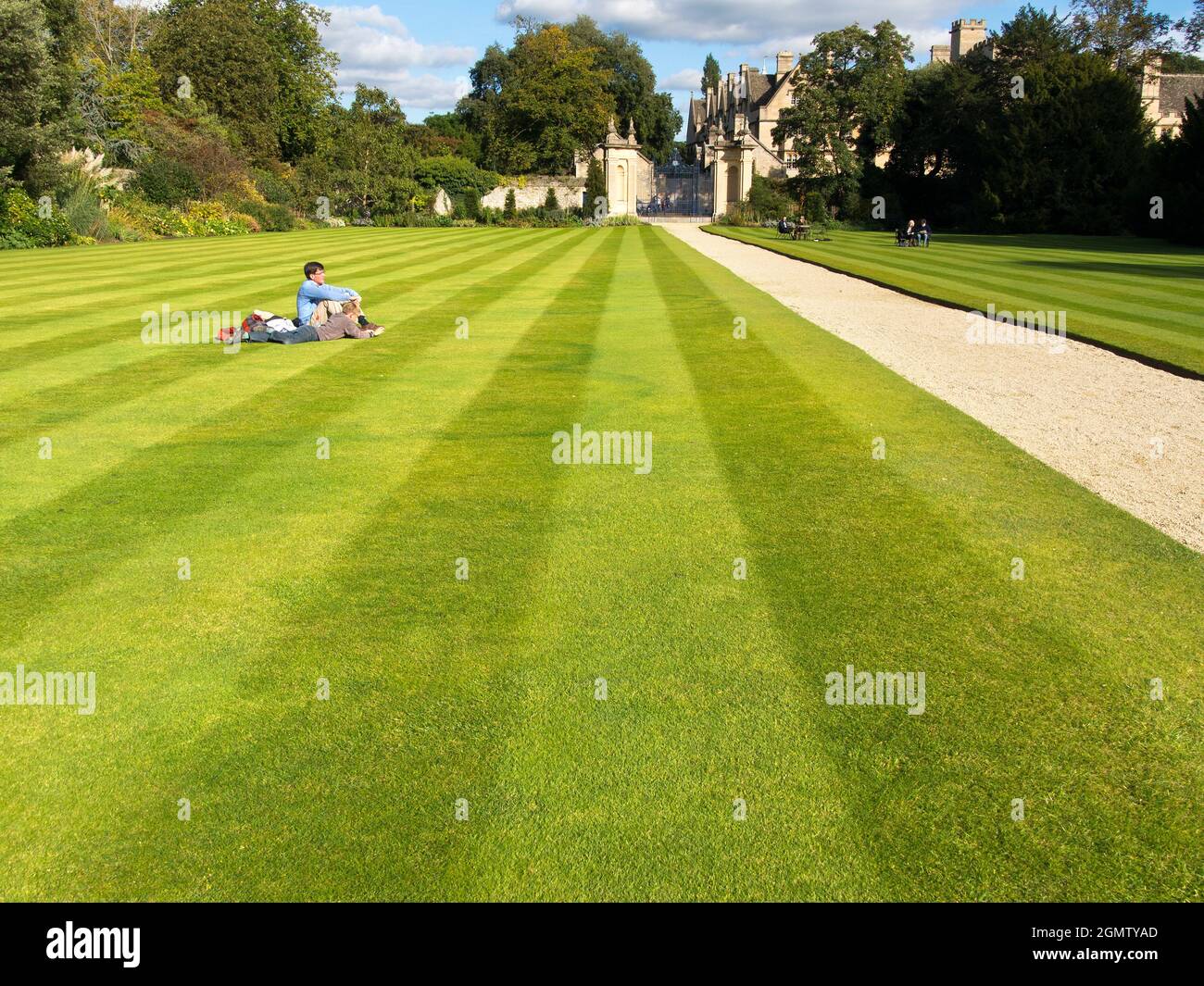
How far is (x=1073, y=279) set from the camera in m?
25.5

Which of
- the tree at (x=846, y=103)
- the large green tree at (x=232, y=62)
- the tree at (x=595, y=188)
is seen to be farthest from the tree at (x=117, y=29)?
the tree at (x=846, y=103)

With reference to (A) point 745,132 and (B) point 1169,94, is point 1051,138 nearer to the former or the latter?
(A) point 745,132

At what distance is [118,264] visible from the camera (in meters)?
28.6

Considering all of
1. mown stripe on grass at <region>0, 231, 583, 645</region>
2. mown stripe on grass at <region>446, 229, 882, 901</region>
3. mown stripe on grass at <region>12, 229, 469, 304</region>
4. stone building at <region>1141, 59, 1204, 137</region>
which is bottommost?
mown stripe on grass at <region>446, 229, 882, 901</region>

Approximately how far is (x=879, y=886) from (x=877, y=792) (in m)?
0.62

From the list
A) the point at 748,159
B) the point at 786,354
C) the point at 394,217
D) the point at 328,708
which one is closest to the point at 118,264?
the point at 786,354

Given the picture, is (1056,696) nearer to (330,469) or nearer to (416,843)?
(416,843)

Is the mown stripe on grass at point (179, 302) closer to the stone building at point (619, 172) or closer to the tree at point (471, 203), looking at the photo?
the tree at point (471, 203)

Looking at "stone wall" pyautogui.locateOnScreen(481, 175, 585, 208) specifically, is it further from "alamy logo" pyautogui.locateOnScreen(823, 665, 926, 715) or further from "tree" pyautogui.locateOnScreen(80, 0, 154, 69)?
"alamy logo" pyautogui.locateOnScreen(823, 665, 926, 715)

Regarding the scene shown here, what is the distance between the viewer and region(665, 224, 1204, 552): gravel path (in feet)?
27.7

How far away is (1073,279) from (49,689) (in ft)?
86.6

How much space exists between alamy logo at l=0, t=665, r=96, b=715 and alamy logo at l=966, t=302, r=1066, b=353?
13.9m

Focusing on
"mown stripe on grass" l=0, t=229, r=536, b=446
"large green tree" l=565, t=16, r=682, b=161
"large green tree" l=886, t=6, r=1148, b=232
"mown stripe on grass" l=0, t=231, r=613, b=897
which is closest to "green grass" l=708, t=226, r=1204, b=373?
"large green tree" l=886, t=6, r=1148, b=232
